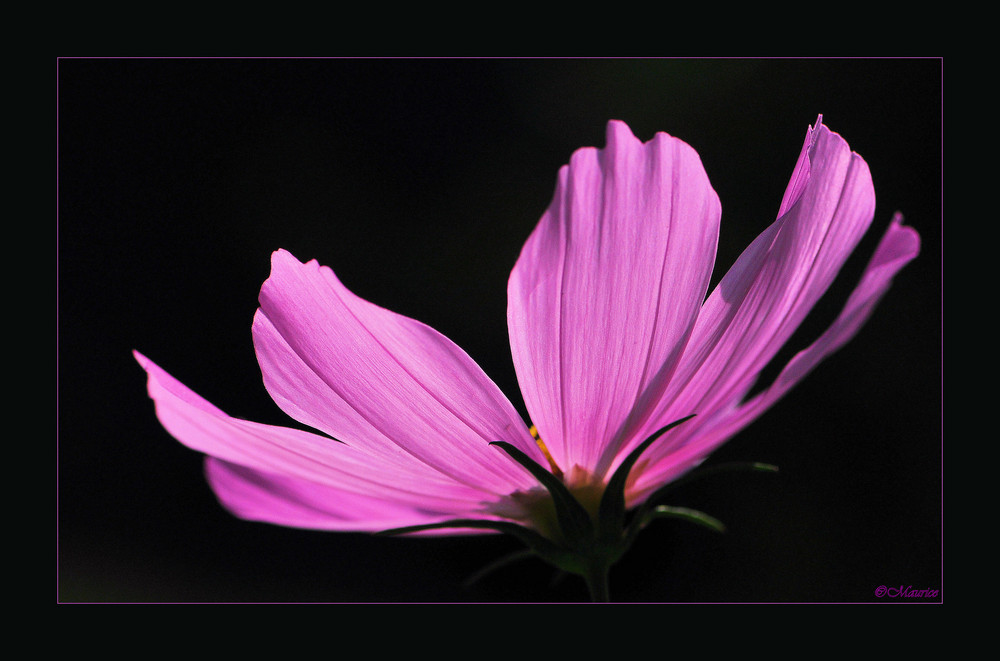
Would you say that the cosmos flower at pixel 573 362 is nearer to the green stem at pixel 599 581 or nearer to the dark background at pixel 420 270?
the green stem at pixel 599 581

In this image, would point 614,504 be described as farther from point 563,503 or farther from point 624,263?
point 624,263

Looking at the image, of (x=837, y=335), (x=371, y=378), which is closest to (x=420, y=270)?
(x=371, y=378)

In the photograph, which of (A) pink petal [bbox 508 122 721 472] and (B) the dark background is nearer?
(A) pink petal [bbox 508 122 721 472]

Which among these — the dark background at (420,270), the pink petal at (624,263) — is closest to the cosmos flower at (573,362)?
the pink petal at (624,263)

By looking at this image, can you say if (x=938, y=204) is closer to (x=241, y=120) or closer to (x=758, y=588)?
(x=758, y=588)

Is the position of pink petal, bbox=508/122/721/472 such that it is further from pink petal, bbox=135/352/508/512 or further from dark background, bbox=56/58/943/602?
dark background, bbox=56/58/943/602

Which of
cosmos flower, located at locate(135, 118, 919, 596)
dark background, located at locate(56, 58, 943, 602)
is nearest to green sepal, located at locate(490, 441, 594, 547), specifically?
cosmos flower, located at locate(135, 118, 919, 596)
